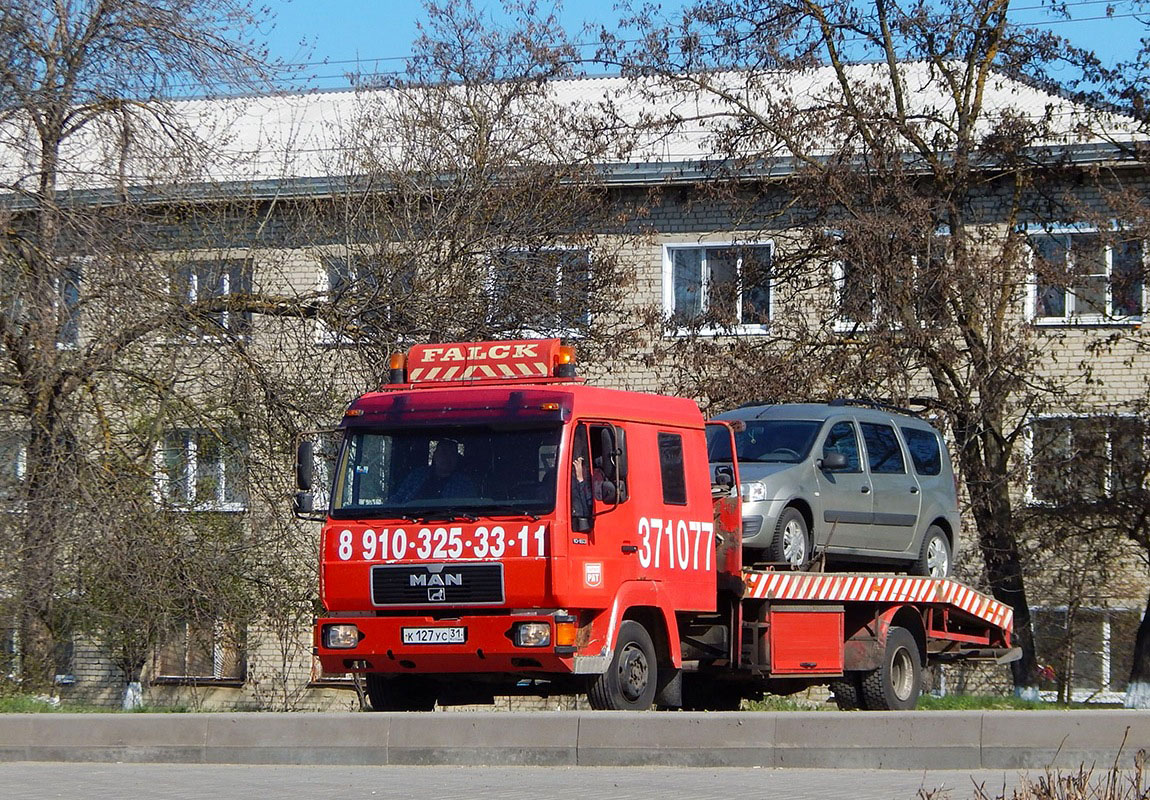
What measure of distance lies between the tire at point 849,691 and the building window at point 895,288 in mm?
7630

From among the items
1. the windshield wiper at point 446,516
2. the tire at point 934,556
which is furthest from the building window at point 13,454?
the tire at point 934,556

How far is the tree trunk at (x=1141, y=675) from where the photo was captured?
2203cm

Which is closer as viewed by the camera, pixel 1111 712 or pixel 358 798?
pixel 358 798

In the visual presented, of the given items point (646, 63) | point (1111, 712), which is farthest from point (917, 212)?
point (1111, 712)

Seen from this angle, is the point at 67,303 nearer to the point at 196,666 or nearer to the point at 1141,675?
the point at 196,666

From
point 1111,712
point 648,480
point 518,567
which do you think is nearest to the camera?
point 1111,712

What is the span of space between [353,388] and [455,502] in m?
8.90

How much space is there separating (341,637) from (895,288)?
1140 centimetres

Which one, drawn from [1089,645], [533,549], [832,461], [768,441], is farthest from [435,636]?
[1089,645]

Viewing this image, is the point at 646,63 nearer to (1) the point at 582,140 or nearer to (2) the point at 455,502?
(1) the point at 582,140

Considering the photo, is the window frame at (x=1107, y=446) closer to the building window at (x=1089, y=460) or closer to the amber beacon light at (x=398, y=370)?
the building window at (x=1089, y=460)

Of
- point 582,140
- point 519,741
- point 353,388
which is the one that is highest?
point 582,140

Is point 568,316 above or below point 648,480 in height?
above

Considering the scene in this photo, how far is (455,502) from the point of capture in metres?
12.2
